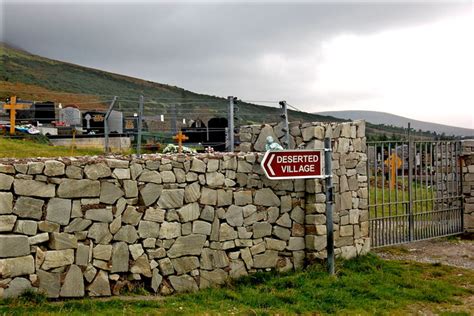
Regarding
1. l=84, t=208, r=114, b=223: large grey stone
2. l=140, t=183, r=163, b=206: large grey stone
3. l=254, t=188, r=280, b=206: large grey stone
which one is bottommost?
l=84, t=208, r=114, b=223: large grey stone

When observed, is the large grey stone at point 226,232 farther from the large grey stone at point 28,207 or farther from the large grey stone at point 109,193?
the large grey stone at point 28,207

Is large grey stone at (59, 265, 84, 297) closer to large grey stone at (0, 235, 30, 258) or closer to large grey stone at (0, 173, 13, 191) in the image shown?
large grey stone at (0, 235, 30, 258)

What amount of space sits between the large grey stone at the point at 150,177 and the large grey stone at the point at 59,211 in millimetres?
1105

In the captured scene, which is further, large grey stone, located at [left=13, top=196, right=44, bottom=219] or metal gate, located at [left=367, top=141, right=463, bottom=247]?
metal gate, located at [left=367, top=141, right=463, bottom=247]

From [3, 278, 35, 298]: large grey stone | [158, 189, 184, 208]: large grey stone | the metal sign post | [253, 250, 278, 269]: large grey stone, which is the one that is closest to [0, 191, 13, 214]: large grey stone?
[3, 278, 35, 298]: large grey stone

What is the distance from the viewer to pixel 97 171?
696 centimetres

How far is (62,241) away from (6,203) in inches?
33.9

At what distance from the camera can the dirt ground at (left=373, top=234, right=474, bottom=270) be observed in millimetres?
10219

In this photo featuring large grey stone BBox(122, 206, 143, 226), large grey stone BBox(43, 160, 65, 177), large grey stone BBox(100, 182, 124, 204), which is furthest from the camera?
large grey stone BBox(122, 206, 143, 226)

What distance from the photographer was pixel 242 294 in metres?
7.40

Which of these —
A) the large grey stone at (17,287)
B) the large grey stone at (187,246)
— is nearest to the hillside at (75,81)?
the large grey stone at (187,246)

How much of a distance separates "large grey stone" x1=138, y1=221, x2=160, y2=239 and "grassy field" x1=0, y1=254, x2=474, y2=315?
35.0 inches

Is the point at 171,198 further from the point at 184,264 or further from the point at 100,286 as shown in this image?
the point at 100,286

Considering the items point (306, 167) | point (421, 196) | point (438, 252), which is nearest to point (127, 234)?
point (306, 167)
